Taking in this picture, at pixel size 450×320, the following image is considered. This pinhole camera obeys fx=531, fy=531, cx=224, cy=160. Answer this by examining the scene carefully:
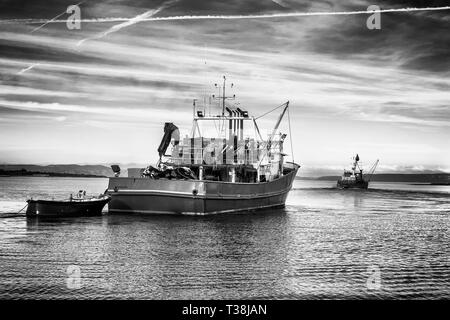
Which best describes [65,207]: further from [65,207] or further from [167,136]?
[167,136]

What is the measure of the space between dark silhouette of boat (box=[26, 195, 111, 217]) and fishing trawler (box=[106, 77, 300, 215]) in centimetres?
125

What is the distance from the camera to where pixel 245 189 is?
4688 centimetres

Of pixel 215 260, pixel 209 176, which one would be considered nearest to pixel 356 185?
pixel 209 176

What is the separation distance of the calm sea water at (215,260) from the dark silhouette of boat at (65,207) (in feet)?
4.88

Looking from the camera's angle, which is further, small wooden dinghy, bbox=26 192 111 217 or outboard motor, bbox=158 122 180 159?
outboard motor, bbox=158 122 180 159

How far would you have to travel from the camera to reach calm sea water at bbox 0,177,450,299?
17.8m

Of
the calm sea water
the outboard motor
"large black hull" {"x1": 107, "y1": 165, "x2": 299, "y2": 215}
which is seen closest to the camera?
the calm sea water

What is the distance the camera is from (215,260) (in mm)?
23688

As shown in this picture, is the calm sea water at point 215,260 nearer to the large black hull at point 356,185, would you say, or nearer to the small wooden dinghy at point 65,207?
the small wooden dinghy at point 65,207

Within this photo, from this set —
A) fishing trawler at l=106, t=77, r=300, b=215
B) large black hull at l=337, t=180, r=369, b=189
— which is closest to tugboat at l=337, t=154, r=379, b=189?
large black hull at l=337, t=180, r=369, b=189

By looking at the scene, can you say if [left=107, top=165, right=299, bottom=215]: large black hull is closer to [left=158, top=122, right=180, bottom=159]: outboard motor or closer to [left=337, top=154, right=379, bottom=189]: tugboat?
[left=158, top=122, right=180, bottom=159]: outboard motor

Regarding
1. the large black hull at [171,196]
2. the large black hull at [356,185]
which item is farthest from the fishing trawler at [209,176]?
the large black hull at [356,185]
